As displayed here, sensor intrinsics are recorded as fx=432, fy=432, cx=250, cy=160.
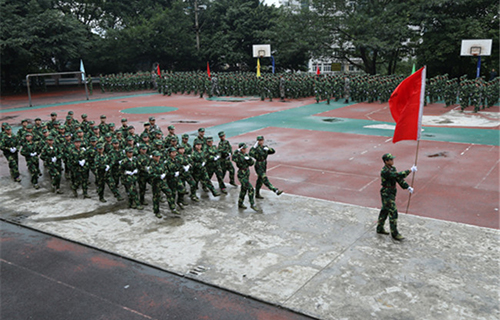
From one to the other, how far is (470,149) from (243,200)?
8.75 meters

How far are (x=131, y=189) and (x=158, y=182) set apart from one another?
86 centimetres

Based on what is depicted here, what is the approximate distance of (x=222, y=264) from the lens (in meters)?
7.02

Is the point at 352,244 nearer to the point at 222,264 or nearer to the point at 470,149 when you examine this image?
the point at 222,264

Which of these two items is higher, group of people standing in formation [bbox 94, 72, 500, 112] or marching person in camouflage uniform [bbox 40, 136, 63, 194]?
group of people standing in formation [bbox 94, 72, 500, 112]

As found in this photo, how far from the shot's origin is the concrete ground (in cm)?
603

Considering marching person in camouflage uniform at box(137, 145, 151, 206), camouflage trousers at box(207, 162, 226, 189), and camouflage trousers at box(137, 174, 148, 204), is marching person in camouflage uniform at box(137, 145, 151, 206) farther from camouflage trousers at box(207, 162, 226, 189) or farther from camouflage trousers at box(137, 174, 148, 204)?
camouflage trousers at box(207, 162, 226, 189)

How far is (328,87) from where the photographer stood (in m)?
26.3

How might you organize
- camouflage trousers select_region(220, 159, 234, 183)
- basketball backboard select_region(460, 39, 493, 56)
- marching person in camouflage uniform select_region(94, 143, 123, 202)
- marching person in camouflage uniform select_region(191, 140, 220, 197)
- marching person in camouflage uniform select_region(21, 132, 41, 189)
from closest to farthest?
marching person in camouflage uniform select_region(94, 143, 123, 202)
marching person in camouflage uniform select_region(191, 140, 220, 197)
camouflage trousers select_region(220, 159, 234, 183)
marching person in camouflage uniform select_region(21, 132, 41, 189)
basketball backboard select_region(460, 39, 493, 56)

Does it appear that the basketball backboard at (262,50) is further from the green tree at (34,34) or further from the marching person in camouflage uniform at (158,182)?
the marching person in camouflage uniform at (158,182)

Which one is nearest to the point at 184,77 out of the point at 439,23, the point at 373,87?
the point at 373,87

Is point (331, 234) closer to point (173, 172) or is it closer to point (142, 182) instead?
point (173, 172)

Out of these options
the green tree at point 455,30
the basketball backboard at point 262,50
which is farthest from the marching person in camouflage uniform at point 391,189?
the basketball backboard at point 262,50

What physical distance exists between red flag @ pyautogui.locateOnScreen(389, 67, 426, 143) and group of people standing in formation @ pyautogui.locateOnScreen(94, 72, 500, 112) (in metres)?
14.9

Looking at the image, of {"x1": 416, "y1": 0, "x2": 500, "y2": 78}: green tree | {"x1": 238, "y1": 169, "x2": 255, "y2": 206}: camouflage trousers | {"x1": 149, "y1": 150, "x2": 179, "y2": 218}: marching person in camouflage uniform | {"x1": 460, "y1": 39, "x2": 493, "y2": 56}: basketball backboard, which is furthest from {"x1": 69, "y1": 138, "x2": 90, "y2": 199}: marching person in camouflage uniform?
{"x1": 416, "y1": 0, "x2": 500, "y2": 78}: green tree
